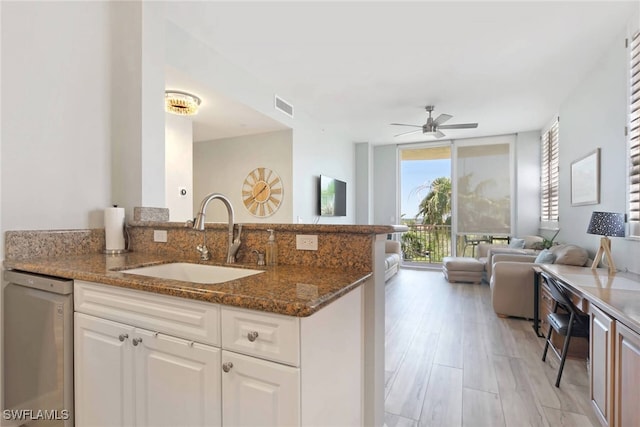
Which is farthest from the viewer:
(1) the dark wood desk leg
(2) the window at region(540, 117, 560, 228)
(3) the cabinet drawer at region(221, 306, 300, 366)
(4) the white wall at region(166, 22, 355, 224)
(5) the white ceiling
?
(2) the window at region(540, 117, 560, 228)

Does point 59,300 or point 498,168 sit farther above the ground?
point 498,168

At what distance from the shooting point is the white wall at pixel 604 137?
107 inches

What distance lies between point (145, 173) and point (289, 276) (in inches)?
61.3

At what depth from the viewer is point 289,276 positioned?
4.43 feet

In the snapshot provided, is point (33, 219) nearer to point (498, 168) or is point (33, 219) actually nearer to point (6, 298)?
point (6, 298)

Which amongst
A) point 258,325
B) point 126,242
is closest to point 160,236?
point 126,242

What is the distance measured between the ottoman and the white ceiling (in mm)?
2573

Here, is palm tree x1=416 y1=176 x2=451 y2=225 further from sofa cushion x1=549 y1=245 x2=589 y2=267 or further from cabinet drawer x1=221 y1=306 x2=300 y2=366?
cabinet drawer x1=221 y1=306 x2=300 y2=366

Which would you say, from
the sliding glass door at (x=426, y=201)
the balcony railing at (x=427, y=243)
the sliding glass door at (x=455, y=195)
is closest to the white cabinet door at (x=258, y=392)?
the balcony railing at (x=427, y=243)

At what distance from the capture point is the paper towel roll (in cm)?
210

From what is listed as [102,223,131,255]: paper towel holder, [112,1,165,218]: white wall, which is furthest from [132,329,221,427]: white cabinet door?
[112,1,165,218]: white wall

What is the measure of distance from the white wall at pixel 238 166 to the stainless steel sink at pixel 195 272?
9.47ft

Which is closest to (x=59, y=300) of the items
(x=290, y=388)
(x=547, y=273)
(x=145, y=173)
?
(x=145, y=173)

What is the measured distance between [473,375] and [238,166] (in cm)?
433
